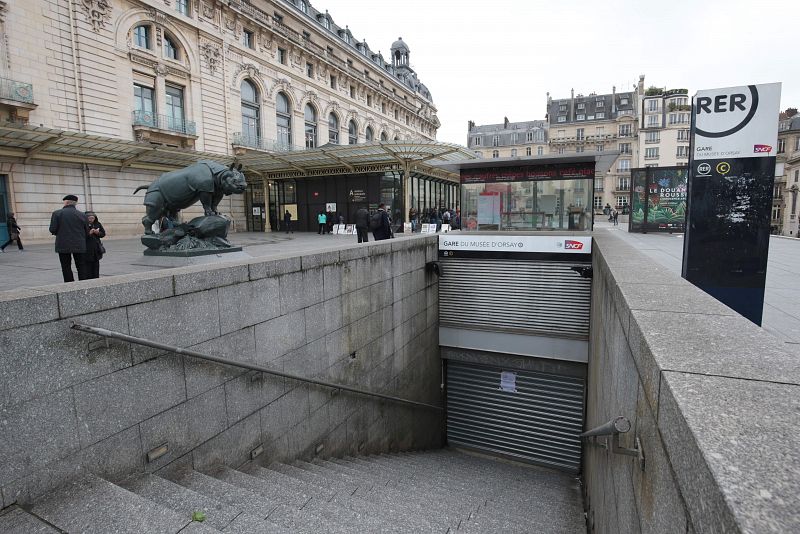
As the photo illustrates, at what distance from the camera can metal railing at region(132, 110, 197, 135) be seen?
23.8 meters

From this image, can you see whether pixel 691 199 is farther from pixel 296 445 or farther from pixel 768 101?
pixel 296 445

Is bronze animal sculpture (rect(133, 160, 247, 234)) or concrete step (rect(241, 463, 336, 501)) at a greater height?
bronze animal sculpture (rect(133, 160, 247, 234))

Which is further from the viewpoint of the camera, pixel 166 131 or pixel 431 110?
pixel 431 110

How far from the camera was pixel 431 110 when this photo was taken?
6569 cm

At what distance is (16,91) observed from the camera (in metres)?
18.6

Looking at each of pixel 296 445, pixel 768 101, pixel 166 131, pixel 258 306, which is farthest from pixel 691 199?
pixel 166 131

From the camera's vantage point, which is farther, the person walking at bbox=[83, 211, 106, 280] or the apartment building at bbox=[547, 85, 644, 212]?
the apartment building at bbox=[547, 85, 644, 212]

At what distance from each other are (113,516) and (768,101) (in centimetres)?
672

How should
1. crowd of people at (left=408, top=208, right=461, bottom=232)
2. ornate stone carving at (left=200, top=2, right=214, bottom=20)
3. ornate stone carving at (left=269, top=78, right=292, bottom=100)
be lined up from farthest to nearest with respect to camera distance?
ornate stone carving at (left=269, top=78, right=292, bottom=100)
ornate stone carving at (left=200, top=2, right=214, bottom=20)
crowd of people at (left=408, top=208, right=461, bottom=232)

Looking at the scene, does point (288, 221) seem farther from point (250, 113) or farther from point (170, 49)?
point (170, 49)

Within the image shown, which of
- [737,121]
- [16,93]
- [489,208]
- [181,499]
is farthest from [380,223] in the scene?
[16,93]

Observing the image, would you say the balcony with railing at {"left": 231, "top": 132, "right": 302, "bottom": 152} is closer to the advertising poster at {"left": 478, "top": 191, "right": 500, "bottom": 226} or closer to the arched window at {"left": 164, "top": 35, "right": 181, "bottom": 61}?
the arched window at {"left": 164, "top": 35, "right": 181, "bottom": 61}

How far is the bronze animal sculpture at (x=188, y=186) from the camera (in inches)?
300

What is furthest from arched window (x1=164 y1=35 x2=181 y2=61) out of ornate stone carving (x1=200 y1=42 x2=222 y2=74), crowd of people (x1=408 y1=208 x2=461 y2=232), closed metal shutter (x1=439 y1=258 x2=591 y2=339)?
closed metal shutter (x1=439 y1=258 x2=591 y2=339)
